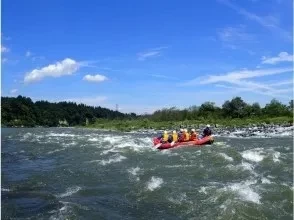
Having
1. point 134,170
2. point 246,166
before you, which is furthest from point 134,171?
point 246,166

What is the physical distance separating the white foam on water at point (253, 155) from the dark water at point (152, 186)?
0.05 meters

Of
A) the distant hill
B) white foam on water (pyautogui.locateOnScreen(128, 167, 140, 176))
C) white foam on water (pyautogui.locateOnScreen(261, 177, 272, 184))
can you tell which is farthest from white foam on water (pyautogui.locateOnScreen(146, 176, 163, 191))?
the distant hill

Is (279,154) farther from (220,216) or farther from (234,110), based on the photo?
(234,110)

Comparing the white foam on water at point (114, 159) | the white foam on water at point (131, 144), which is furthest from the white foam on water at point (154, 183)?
the white foam on water at point (131, 144)

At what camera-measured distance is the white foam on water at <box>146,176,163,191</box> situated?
46.7 ft

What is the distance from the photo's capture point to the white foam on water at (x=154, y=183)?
14.2 meters

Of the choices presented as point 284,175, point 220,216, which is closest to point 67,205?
point 220,216

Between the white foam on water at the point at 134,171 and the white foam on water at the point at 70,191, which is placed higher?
the white foam on water at the point at 134,171

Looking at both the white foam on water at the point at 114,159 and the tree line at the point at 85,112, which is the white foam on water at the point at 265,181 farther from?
the tree line at the point at 85,112

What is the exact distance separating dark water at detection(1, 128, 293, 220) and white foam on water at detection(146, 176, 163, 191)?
3 centimetres

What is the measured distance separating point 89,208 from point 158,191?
2799 millimetres

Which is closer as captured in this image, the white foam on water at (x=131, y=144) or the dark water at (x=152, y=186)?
the dark water at (x=152, y=186)

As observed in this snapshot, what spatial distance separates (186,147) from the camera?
88.6 feet

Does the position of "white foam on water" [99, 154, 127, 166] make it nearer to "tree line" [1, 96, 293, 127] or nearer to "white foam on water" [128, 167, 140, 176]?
"white foam on water" [128, 167, 140, 176]
